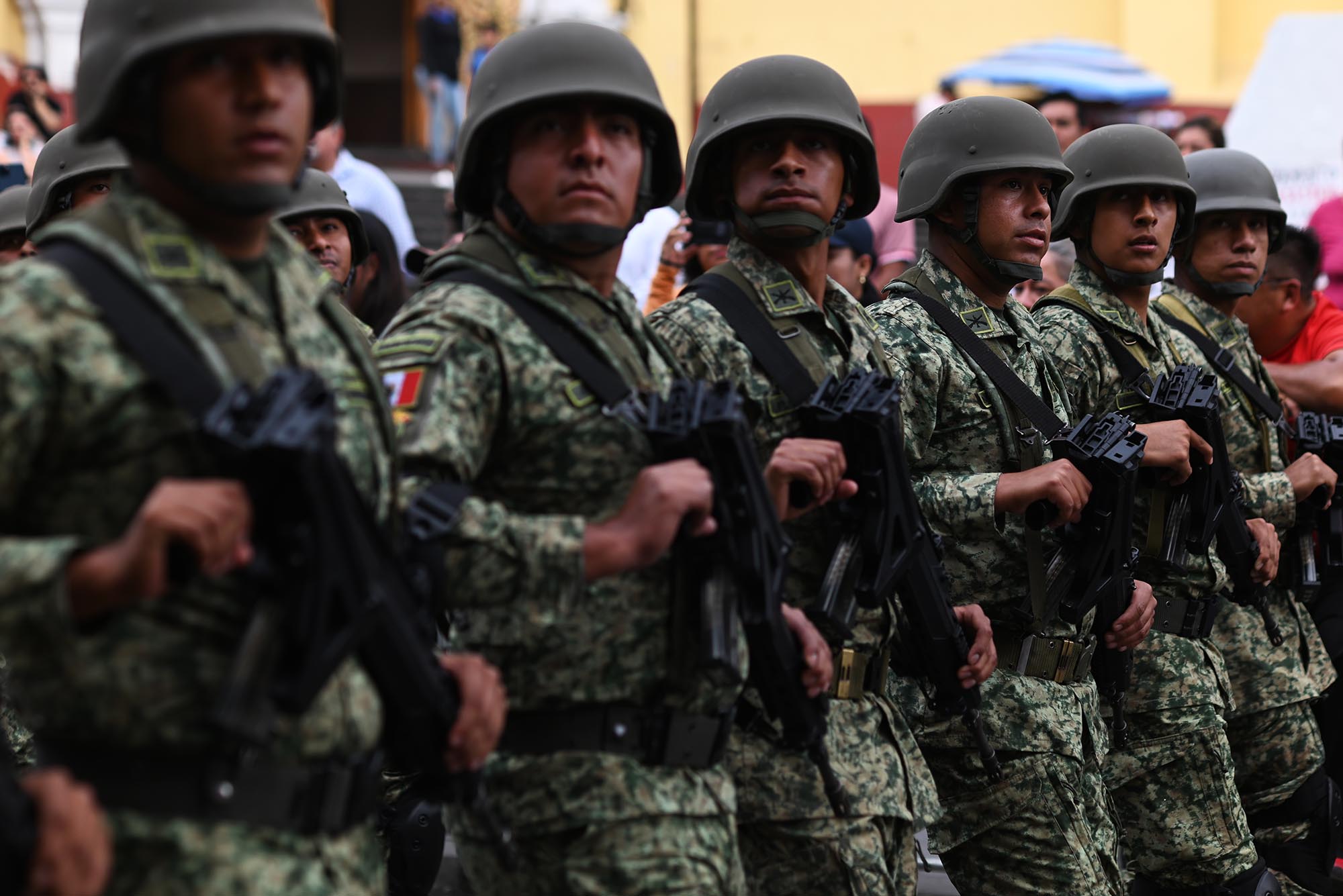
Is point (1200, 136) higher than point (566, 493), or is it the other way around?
point (566, 493)

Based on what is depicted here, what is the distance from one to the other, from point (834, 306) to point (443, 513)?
5.56 ft

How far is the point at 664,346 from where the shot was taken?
378cm

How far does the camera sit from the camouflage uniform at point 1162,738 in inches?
222

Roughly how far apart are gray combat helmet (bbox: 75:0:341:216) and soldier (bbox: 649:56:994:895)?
1.45 metres

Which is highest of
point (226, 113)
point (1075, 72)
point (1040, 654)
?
point (226, 113)

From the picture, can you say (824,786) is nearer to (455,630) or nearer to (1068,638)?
(455,630)

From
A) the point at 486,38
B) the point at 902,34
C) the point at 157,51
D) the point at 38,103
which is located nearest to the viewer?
the point at 157,51

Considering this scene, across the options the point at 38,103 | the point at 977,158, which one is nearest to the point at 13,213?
the point at 977,158

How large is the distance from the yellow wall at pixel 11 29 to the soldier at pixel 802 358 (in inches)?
565

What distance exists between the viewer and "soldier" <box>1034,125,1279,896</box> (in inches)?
223

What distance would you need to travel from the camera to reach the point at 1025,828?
4.86 m

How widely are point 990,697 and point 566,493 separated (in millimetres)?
1930

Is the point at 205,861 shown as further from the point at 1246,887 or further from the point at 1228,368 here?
the point at 1228,368

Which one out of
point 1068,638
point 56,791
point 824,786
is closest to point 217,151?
point 56,791
